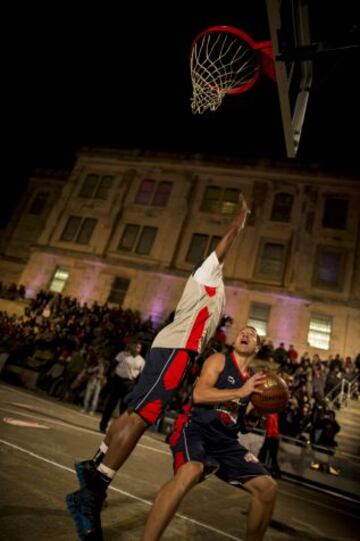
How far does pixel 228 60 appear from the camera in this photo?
18.4ft

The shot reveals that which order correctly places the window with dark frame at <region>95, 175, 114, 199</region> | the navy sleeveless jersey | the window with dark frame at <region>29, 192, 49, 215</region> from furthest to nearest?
the window with dark frame at <region>29, 192, 49, 215</region> < the window with dark frame at <region>95, 175, 114, 199</region> < the navy sleeveless jersey

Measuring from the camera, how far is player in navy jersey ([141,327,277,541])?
8.37 ft

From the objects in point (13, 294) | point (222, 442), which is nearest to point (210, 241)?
point (13, 294)

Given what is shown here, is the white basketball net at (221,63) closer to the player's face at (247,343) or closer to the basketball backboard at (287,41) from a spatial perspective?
the basketball backboard at (287,41)

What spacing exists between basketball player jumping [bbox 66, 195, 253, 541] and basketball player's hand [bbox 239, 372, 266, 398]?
51 cm

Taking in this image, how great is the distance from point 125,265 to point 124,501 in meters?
21.0

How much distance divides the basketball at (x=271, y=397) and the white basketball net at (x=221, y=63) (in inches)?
176

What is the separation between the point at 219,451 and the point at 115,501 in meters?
1.24

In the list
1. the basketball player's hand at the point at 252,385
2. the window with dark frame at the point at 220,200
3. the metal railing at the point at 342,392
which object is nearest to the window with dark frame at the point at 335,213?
the window with dark frame at the point at 220,200

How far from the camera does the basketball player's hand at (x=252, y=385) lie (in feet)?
8.64

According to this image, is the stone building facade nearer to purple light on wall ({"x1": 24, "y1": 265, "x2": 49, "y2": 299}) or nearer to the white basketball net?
purple light on wall ({"x1": 24, "y1": 265, "x2": 49, "y2": 299})

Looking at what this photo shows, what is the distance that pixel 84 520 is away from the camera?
2340 millimetres

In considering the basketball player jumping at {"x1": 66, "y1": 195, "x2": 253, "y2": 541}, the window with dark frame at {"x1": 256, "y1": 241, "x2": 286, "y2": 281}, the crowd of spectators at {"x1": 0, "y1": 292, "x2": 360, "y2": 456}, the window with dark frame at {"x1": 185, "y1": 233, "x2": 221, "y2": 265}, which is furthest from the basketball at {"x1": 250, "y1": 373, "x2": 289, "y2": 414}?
the window with dark frame at {"x1": 185, "y1": 233, "x2": 221, "y2": 265}

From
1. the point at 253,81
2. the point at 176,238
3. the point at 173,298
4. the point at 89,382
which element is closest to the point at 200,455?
the point at 253,81
